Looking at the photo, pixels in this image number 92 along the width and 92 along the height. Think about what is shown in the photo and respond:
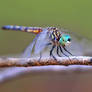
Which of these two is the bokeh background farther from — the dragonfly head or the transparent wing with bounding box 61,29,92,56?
the dragonfly head

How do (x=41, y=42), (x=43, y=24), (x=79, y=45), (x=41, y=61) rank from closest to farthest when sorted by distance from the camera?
(x=41, y=61) < (x=41, y=42) < (x=79, y=45) < (x=43, y=24)

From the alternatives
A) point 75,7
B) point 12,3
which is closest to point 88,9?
point 75,7

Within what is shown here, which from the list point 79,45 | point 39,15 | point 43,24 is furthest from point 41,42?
point 39,15

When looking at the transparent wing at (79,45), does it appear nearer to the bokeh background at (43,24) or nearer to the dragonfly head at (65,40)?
the dragonfly head at (65,40)

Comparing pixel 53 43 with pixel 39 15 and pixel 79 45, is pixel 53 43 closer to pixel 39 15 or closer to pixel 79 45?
pixel 79 45


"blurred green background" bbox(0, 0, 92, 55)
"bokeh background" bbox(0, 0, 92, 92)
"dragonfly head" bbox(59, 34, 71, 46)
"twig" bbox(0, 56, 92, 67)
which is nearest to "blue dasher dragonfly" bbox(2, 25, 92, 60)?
"dragonfly head" bbox(59, 34, 71, 46)

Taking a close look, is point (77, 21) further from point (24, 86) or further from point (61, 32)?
point (61, 32)

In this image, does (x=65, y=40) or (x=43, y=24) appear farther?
(x=43, y=24)
